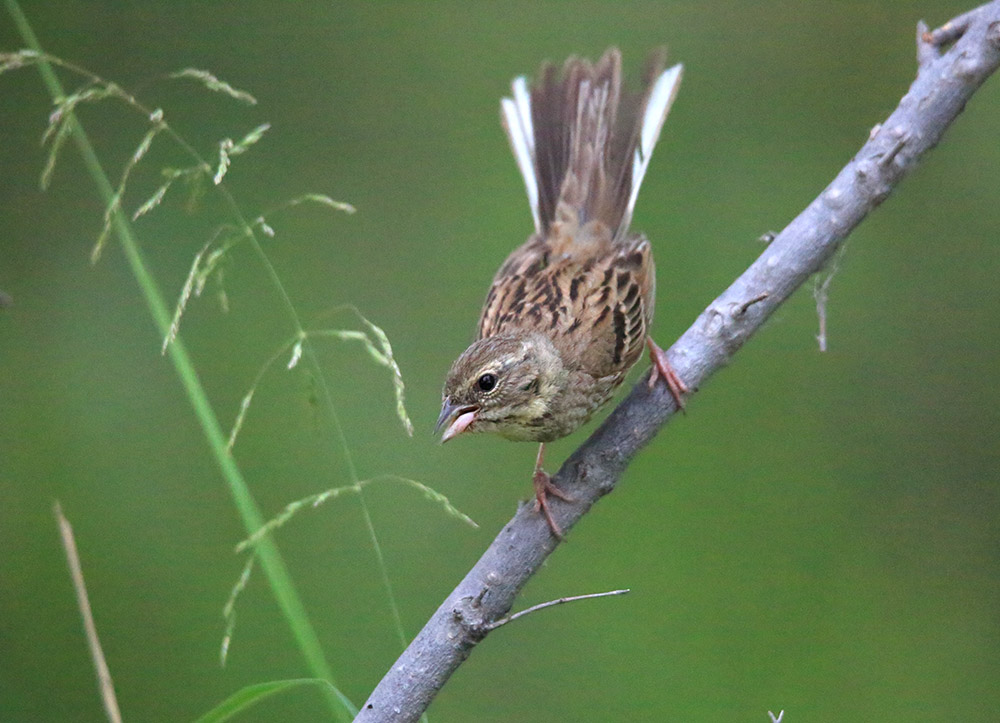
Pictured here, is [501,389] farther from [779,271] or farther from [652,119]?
[652,119]

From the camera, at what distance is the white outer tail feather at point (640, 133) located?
3.38 metres

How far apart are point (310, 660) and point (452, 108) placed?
4.00 metres

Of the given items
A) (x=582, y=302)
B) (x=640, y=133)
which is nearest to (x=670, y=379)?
(x=582, y=302)

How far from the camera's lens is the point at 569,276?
3.24 m

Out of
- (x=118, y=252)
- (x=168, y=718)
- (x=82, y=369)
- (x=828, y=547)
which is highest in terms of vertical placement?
(x=118, y=252)

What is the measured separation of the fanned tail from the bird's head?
2.19 ft

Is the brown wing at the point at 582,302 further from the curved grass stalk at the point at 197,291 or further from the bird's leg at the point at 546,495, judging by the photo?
the curved grass stalk at the point at 197,291

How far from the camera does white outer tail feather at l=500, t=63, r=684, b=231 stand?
3383 millimetres

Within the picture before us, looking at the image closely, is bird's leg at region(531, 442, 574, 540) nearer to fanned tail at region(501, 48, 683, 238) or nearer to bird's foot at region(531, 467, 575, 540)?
bird's foot at region(531, 467, 575, 540)

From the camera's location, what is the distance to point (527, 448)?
15.4 ft

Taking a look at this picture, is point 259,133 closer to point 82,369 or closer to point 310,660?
point 310,660

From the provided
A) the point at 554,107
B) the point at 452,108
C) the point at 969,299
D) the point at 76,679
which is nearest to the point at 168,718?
the point at 76,679

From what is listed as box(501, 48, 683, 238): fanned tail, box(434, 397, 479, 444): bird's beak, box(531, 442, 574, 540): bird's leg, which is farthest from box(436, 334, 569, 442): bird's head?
box(501, 48, 683, 238): fanned tail

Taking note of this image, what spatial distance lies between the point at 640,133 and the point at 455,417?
108cm
